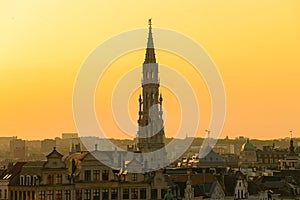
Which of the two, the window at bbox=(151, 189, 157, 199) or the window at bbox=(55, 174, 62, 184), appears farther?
the window at bbox=(151, 189, 157, 199)

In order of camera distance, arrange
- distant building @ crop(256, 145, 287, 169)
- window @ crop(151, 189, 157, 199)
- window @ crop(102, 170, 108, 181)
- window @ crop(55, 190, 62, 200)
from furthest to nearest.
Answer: distant building @ crop(256, 145, 287, 169) < window @ crop(151, 189, 157, 199) < window @ crop(102, 170, 108, 181) < window @ crop(55, 190, 62, 200)

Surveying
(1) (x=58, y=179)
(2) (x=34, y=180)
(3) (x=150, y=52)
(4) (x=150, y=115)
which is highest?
(3) (x=150, y=52)

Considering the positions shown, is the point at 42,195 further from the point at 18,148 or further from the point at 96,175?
the point at 18,148

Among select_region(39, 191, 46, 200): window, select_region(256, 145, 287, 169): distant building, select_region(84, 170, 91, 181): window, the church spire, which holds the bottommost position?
select_region(39, 191, 46, 200): window

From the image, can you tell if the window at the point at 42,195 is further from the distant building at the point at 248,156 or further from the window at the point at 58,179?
the distant building at the point at 248,156

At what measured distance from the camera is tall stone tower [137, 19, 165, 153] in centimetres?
11469

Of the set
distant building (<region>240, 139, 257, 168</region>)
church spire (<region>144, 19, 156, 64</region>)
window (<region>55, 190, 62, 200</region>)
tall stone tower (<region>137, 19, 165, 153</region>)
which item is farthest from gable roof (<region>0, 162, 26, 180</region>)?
distant building (<region>240, 139, 257, 168</region>)

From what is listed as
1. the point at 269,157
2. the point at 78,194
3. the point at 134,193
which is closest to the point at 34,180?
the point at 78,194

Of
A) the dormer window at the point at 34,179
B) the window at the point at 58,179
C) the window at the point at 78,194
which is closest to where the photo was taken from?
the dormer window at the point at 34,179

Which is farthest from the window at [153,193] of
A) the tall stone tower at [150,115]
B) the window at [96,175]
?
the tall stone tower at [150,115]

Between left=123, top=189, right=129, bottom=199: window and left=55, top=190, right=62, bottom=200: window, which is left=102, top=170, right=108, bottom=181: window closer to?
left=123, top=189, right=129, bottom=199: window

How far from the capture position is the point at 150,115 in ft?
378

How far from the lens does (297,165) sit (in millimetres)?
158000

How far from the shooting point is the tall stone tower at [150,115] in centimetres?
11469
